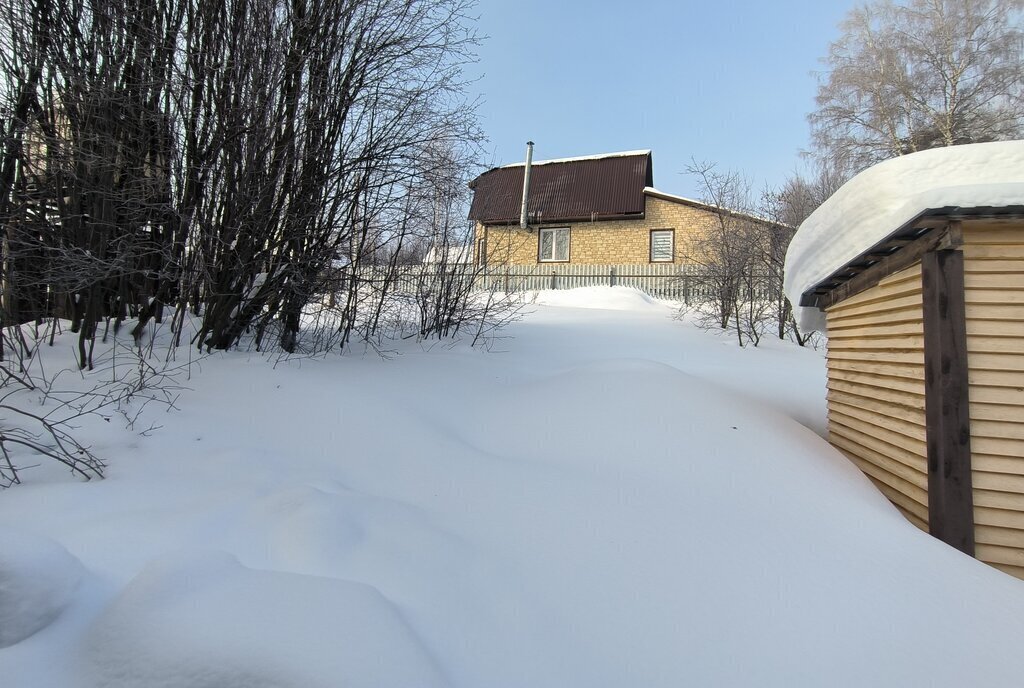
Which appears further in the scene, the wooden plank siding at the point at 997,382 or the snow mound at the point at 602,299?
the snow mound at the point at 602,299

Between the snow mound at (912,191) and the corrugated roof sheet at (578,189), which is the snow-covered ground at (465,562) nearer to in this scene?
the snow mound at (912,191)

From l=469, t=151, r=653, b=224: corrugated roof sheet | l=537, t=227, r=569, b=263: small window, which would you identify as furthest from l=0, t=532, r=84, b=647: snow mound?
l=537, t=227, r=569, b=263: small window

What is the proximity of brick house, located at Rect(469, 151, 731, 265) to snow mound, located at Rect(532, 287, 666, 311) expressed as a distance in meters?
4.11

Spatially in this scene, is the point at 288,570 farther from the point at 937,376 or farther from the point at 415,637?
the point at 937,376

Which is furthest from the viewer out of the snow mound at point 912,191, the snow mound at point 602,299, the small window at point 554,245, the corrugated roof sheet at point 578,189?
the small window at point 554,245

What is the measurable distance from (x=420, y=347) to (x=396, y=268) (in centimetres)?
120

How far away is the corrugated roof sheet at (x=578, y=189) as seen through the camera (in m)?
19.9

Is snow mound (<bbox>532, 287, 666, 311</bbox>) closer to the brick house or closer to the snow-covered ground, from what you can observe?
the brick house

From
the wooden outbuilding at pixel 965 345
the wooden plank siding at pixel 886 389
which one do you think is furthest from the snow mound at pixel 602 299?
the wooden outbuilding at pixel 965 345

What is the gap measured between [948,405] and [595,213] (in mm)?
17814

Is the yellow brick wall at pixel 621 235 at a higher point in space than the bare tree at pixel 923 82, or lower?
lower

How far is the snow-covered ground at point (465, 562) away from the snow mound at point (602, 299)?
10241 mm

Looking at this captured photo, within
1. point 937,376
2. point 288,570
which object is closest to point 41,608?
point 288,570

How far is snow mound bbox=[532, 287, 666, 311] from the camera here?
14.4 meters
